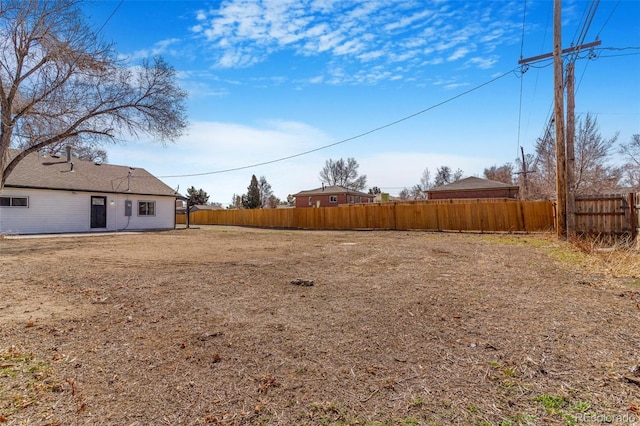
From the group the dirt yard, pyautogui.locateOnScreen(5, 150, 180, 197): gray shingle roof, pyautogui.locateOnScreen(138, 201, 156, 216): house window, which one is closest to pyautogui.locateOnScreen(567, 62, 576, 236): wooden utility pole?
the dirt yard

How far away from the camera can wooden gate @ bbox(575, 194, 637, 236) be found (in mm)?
9008

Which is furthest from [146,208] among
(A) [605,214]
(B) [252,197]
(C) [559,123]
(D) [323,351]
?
(B) [252,197]

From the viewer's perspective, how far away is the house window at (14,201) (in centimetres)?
1489

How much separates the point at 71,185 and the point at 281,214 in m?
13.5

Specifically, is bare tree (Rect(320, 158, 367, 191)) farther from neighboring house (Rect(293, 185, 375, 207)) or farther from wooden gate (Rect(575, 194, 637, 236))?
wooden gate (Rect(575, 194, 637, 236))

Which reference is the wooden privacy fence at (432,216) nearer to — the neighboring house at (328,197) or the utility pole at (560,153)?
the utility pole at (560,153)

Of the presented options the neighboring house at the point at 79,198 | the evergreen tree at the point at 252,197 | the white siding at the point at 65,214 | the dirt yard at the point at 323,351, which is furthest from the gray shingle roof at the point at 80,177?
the evergreen tree at the point at 252,197

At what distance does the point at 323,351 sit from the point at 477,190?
111 feet

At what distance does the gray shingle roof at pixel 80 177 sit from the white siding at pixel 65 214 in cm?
37

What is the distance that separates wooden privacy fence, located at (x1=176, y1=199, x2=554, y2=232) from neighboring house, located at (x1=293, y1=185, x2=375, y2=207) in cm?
1504

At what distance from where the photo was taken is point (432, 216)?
58.3ft

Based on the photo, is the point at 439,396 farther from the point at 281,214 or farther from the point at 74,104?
the point at 281,214

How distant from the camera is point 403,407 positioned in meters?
1.89

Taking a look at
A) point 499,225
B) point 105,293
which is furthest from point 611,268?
point 499,225
